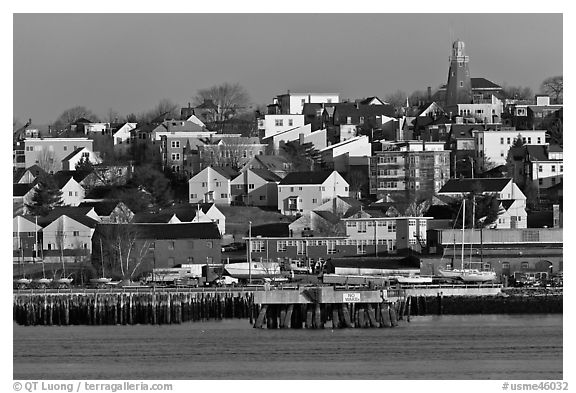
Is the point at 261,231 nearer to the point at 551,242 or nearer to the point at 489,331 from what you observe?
the point at 551,242

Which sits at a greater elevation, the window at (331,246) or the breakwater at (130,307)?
the window at (331,246)

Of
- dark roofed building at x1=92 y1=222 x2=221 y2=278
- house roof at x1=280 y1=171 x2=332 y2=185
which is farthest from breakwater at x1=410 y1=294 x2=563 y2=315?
house roof at x1=280 y1=171 x2=332 y2=185

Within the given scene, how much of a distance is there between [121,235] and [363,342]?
2317cm

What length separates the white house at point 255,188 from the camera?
3487 inches

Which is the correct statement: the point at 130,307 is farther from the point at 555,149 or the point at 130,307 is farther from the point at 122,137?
the point at 122,137

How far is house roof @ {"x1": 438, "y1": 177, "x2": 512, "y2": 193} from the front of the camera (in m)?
84.2

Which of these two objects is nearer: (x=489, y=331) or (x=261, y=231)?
(x=489, y=331)

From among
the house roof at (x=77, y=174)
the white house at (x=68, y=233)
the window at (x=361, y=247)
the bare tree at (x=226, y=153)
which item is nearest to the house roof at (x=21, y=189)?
the house roof at (x=77, y=174)

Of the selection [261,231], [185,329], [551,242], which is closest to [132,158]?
[261,231]

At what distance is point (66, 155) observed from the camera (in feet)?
330

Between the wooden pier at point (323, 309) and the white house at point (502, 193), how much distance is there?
22.9 metres

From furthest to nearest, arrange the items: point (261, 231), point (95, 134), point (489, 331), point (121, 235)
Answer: point (95, 134), point (261, 231), point (121, 235), point (489, 331)

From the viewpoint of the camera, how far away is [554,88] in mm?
117438

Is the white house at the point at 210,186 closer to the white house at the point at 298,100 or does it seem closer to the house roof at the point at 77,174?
the house roof at the point at 77,174
